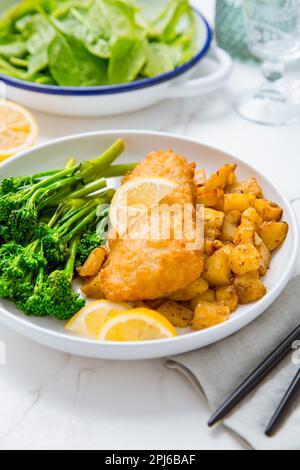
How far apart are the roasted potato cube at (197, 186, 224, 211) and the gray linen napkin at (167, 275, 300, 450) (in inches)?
16.8

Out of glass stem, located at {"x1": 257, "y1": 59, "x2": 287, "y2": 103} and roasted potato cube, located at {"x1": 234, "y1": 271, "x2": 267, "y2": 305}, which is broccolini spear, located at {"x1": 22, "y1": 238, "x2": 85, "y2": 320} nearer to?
roasted potato cube, located at {"x1": 234, "y1": 271, "x2": 267, "y2": 305}

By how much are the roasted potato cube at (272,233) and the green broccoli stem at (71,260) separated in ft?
2.05

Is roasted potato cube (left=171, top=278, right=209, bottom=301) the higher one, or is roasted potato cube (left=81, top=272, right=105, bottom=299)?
roasted potato cube (left=171, top=278, right=209, bottom=301)

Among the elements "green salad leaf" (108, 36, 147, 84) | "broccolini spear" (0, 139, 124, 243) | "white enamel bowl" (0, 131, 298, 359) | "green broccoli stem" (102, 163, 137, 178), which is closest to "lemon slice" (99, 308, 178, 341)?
"white enamel bowl" (0, 131, 298, 359)

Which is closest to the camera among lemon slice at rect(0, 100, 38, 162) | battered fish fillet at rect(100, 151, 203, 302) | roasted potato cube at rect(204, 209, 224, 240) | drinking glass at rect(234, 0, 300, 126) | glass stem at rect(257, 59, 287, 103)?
battered fish fillet at rect(100, 151, 203, 302)

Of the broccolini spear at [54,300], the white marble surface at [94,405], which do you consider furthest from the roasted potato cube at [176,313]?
the broccolini spear at [54,300]

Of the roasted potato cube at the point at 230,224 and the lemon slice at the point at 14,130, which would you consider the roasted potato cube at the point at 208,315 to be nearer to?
the roasted potato cube at the point at 230,224

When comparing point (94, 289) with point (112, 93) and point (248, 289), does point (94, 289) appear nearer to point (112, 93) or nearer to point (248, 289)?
point (248, 289)

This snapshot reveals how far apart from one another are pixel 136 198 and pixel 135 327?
1.75ft

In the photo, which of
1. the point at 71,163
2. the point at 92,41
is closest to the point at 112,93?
the point at 92,41

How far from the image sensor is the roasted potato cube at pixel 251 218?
2195 millimetres

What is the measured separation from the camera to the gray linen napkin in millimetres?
1722

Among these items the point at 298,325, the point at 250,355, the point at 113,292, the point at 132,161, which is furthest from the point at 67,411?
the point at 132,161

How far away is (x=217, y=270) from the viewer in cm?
205
